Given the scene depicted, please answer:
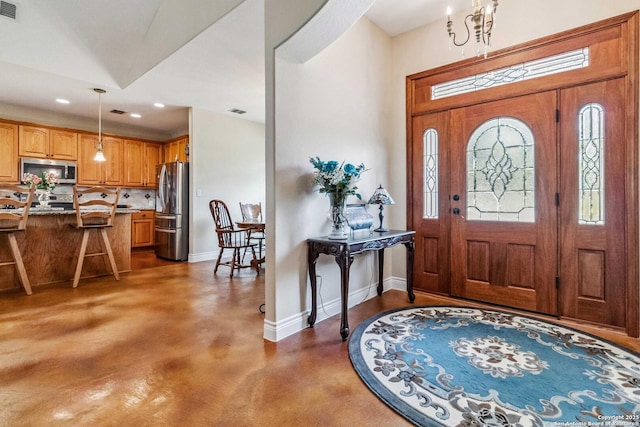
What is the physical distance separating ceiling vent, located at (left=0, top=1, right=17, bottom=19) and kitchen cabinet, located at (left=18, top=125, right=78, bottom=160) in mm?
2860

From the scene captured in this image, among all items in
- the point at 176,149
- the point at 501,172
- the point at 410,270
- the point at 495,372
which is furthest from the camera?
the point at 176,149

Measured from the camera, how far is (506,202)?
299 centimetres

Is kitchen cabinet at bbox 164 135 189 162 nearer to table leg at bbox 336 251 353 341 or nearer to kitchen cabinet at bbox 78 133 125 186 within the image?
kitchen cabinet at bbox 78 133 125 186

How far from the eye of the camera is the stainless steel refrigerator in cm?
533

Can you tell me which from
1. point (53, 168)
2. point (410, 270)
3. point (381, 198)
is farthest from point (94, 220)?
point (410, 270)

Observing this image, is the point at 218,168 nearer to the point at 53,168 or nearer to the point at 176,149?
the point at 176,149

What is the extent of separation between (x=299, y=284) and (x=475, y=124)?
2.37 m

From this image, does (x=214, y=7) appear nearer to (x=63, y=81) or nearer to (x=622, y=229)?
(x=63, y=81)

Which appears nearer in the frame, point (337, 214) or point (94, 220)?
point (337, 214)

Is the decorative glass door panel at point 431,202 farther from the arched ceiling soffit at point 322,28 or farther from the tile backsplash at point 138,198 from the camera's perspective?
the tile backsplash at point 138,198

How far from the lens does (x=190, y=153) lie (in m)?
5.29

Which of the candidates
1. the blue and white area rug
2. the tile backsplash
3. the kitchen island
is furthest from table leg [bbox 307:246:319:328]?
the tile backsplash

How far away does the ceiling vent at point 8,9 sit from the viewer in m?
3.05

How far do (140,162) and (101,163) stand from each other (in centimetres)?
72
